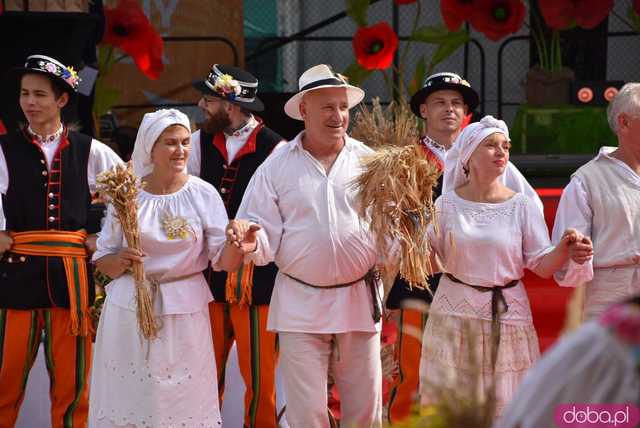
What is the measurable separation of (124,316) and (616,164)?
2.07 m

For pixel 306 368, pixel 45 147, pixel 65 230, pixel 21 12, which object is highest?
pixel 21 12

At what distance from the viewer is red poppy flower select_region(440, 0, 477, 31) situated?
8.37 metres

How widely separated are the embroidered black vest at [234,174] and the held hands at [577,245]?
172 centimetres

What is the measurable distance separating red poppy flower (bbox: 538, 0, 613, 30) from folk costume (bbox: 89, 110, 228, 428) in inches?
164

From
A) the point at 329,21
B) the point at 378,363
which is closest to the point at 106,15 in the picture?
the point at 329,21

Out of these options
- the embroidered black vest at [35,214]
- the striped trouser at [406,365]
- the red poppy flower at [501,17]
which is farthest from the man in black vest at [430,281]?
the red poppy flower at [501,17]

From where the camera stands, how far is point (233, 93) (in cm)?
597

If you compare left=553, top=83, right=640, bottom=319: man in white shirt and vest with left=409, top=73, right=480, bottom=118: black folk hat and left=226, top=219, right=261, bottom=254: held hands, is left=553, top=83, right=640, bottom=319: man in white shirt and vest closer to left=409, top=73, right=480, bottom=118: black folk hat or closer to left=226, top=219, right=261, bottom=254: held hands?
left=409, top=73, right=480, bottom=118: black folk hat

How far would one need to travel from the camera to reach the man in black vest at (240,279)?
18.5ft

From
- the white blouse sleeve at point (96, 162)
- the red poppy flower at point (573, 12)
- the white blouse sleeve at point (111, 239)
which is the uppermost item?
the red poppy flower at point (573, 12)

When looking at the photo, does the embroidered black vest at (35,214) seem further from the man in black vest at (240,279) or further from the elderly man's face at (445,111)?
the elderly man's face at (445,111)

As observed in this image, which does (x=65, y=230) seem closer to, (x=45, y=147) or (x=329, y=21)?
(x=45, y=147)

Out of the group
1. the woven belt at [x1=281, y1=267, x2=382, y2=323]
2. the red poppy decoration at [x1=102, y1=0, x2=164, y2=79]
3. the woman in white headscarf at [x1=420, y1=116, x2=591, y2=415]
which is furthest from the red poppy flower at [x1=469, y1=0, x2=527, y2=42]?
the woven belt at [x1=281, y1=267, x2=382, y2=323]

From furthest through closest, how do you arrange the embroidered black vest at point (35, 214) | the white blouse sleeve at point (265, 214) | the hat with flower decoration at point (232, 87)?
the hat with flower decoration at point (232, 87), the embroidered black vest at point (35, 214), the white blouse sleeve at point (265, 214)
